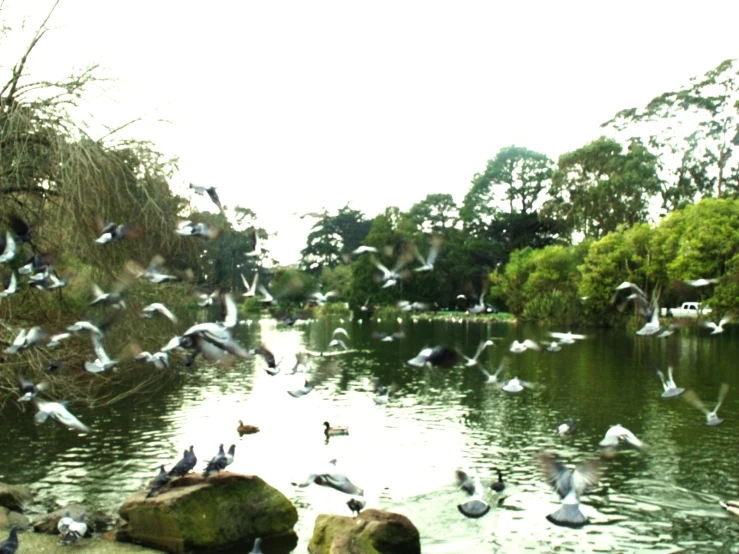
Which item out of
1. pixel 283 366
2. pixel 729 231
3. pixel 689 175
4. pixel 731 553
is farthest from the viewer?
pixel 689 175

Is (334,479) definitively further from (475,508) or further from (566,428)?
(566,428)

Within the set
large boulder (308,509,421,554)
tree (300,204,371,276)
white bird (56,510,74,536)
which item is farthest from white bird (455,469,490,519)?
tree (300,204,371,276)

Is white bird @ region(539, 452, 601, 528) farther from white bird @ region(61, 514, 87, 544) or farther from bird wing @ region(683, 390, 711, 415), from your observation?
bird wing @ region(683, 390, 711, 415)

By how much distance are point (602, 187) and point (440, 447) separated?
2152 inches

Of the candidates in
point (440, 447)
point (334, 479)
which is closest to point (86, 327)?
point (334, 479)

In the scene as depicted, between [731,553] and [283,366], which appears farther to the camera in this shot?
[283,366]

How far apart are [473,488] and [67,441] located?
1006cm

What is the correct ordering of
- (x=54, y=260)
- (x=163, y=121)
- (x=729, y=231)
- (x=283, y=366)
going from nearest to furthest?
(x=54, y=260) < (x=163, y=121) < (x=283, y=366) < (x=729, y=231)

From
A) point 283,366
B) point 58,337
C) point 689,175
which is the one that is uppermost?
point 689,175

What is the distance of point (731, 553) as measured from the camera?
1159 cm

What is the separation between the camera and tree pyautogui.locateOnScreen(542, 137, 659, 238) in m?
68.9

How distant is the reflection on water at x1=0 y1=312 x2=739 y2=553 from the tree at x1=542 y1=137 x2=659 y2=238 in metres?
38.7

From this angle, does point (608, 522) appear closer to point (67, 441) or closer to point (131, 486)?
point (131, 486)

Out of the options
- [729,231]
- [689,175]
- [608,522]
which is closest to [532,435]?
[608,522]
